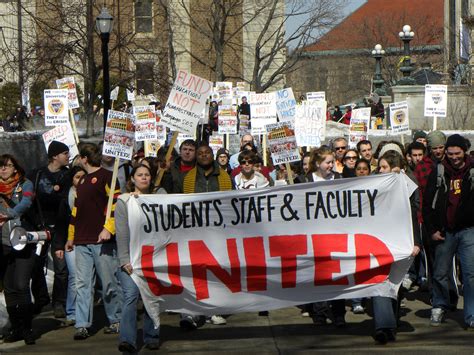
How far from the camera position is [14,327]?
402 inches

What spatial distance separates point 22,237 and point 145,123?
620 centimetres

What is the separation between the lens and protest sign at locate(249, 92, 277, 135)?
17.9 metres

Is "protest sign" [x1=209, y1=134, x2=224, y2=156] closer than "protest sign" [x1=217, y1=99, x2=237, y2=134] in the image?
No

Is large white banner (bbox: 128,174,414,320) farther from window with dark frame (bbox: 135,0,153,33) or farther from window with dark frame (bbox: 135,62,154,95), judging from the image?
window with dark frame (bbox: 135,0,153,33)

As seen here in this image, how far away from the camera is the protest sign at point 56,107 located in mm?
17188

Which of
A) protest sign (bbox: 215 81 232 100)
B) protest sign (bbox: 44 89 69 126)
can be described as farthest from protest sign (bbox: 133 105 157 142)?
protest sign (bbox: 215 81 232 100)

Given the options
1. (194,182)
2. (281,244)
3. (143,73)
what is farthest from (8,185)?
(143,73)

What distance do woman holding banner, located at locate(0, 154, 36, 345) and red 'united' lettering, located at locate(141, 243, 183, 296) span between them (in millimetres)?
1201

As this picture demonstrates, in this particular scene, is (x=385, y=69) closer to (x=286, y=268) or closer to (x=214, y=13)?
(x=214, y=13)

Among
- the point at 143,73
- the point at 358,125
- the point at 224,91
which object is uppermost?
the point at 143,73

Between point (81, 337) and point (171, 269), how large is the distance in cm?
134

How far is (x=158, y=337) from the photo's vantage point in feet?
32.0

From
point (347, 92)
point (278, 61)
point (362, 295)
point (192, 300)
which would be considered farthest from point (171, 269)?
point (347, 92)

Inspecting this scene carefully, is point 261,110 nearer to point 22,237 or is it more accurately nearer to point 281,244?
point 281,244
